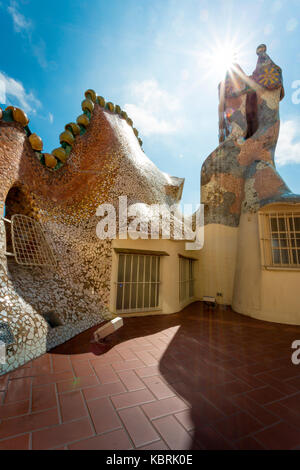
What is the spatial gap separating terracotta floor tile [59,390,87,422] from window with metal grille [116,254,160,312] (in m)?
3.22

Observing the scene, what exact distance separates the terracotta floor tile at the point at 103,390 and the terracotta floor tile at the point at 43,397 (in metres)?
0.34

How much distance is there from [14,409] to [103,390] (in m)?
0.88

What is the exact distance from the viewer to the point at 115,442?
5.67ft

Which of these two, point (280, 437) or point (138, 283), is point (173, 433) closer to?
point (280, 437)

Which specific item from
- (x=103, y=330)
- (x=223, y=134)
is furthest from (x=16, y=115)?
(x=223, y=134)

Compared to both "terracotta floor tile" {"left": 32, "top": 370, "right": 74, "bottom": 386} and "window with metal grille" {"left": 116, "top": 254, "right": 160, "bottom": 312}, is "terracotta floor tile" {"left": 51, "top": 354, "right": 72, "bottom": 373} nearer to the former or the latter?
"terracotta floor tile" {"left": 32, "top": 370, "right": 74, "bottom": 386}

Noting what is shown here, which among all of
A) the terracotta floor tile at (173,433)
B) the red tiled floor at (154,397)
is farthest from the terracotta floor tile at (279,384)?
the terracotta floor tile at (173,433)

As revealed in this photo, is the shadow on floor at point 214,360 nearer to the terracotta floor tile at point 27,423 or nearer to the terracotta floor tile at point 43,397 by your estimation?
the terracotta floor tile at point 43,397

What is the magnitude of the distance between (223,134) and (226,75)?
3534mm

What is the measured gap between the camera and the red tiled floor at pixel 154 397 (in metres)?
1.79

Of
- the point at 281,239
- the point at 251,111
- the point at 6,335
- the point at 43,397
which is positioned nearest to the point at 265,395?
the point at 43,397

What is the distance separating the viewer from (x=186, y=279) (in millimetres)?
7957

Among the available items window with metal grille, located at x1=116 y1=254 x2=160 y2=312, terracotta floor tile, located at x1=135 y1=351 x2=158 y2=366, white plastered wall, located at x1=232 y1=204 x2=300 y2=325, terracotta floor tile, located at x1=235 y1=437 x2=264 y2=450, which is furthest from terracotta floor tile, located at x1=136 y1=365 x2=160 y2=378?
white plastered wall, located at x1=232 y1=204 x2=300 y2=325

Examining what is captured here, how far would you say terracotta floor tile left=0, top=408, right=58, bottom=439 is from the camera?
182 cm
